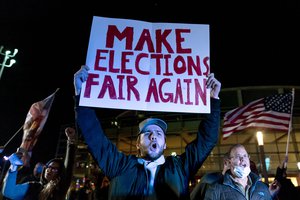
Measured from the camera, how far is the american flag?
805 centimetres

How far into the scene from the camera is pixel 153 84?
9.78ft

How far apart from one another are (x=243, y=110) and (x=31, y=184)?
265 inches

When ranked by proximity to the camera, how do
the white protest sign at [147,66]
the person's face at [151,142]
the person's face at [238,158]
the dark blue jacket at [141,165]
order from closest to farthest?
the dark blue jacket at [141,165] → the person's face at [151,142] → the white protest sign at [147,66] → the person's face at [238,158]

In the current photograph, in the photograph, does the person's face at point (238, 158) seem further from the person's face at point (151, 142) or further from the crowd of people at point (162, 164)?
the person's face at point (151, 142)

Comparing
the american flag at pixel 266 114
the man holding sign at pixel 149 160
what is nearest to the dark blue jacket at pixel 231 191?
the man holding sign at pixel 149 160

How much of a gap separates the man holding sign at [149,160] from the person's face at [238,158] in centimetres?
62

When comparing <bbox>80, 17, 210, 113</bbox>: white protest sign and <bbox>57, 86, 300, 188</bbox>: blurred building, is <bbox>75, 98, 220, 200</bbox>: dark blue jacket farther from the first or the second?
<bbox>57, 86, 300, 188</bbox>: blurred building

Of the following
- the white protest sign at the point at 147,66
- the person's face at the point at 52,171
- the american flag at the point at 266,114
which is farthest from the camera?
the american flag at the point at 266,114

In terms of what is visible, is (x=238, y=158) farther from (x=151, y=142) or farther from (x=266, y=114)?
(x=266, y=114)

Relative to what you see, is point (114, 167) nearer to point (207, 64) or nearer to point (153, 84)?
point (153, 84)

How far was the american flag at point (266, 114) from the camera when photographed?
26.4 ft

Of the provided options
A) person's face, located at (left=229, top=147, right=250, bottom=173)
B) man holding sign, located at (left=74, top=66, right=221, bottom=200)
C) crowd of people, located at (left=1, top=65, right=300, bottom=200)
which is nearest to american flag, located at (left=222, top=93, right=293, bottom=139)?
crowd of people, located at (left=1, top=65, right=300, bottom=200)

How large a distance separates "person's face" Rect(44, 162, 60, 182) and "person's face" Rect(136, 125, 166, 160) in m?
1.90

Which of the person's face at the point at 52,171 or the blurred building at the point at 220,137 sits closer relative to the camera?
the person's face at the point at 52,171
